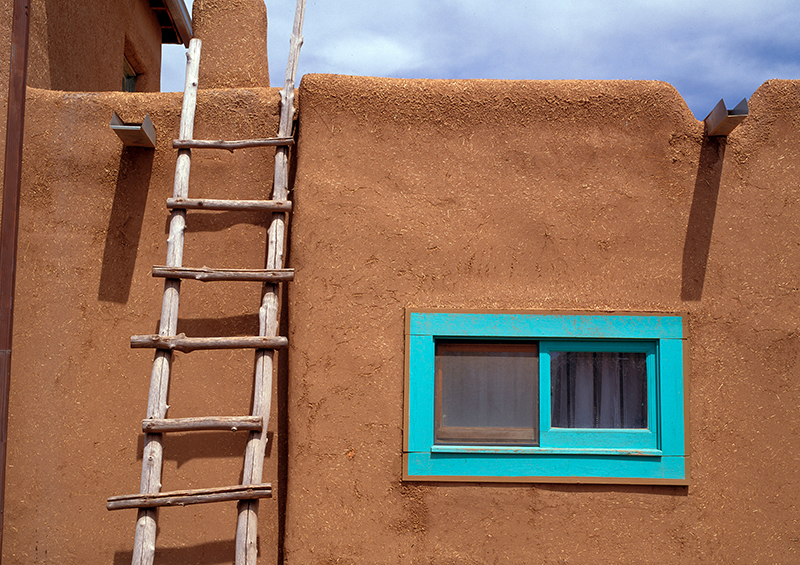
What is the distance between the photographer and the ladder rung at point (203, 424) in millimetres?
3105

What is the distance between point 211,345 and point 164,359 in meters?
0.26

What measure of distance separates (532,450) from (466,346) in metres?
0.64

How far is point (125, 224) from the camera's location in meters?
3.55

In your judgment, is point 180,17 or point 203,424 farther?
point 180,17

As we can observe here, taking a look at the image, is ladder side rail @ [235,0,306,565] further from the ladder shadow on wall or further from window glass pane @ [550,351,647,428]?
window glass pane @ [550,351,647,428]

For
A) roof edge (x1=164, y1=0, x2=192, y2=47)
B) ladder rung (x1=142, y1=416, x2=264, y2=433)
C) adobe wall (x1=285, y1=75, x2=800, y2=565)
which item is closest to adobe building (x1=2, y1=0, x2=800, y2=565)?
adobe wall (x1=285, y1=75, x2=800, y2=565)

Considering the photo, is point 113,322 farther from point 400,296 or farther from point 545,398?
point 545,398

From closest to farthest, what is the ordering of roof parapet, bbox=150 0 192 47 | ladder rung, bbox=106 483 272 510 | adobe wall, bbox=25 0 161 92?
1. ladder rung, bbox=106 483 272 510
2. adobe wall, bbox=25 0 161 92
3. roof parapet, bbox=150 0 192 47

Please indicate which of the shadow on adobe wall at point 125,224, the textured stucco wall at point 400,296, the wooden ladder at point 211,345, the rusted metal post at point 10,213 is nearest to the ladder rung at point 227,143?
the wooden ladder at point 211,345

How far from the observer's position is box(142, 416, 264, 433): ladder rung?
3105mm

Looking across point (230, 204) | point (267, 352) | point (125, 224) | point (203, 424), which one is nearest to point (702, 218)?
point (267, 352)

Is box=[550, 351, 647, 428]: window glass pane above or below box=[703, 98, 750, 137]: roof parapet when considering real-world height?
below

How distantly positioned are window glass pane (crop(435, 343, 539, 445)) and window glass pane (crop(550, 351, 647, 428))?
0.44ft

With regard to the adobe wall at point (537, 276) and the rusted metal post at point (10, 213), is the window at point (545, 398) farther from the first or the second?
the rusted metal post at point (10, 213)
